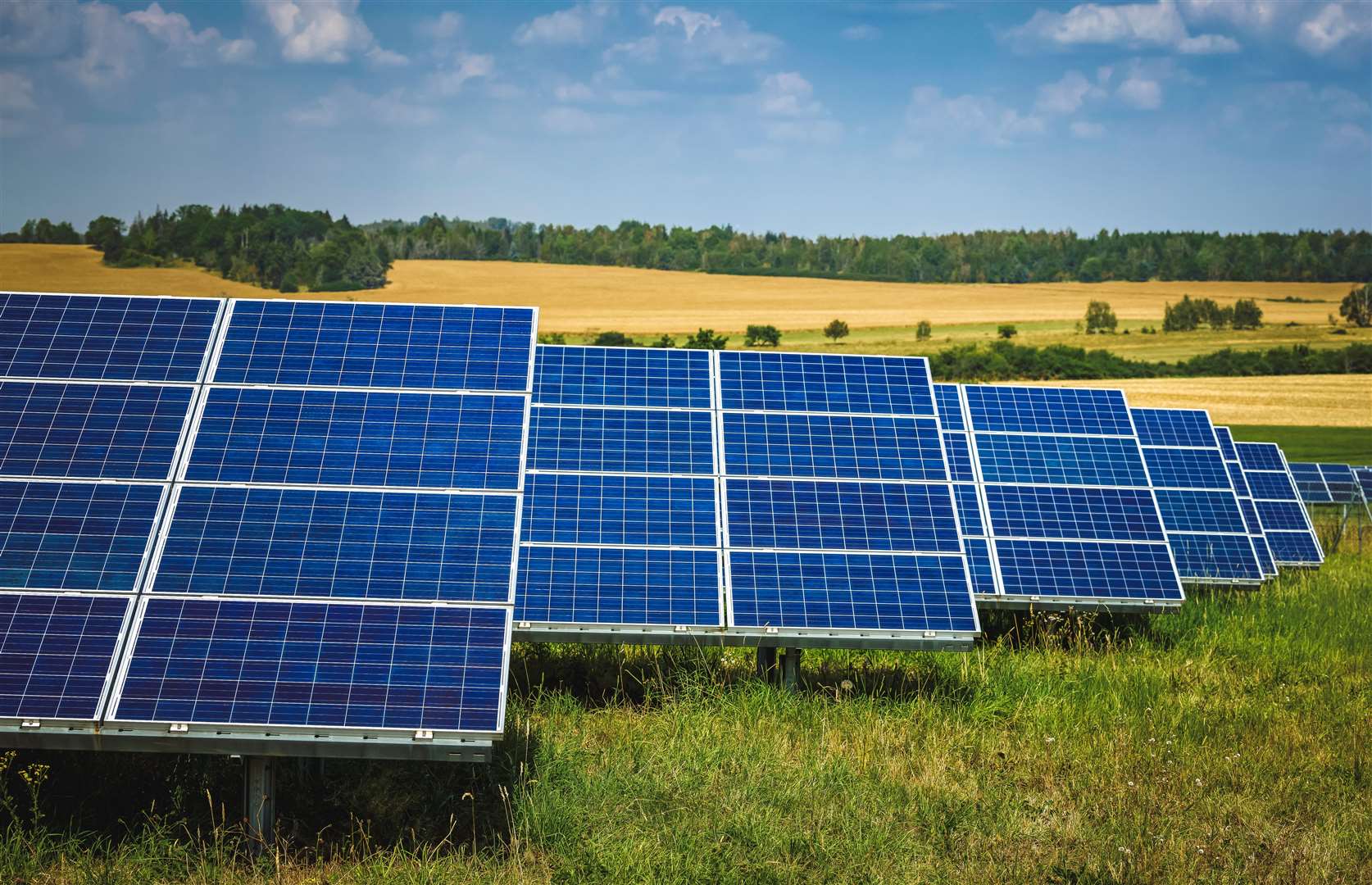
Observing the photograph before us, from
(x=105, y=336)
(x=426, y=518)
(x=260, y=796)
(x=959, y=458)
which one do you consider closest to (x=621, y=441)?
(x=426, y=518)

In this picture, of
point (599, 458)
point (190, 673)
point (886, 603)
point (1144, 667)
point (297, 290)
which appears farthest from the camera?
point (297, 290)

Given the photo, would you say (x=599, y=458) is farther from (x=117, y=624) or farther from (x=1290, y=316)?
(x=1290, y=316)

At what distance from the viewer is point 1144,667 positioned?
544 inches

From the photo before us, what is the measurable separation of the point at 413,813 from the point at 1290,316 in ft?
338

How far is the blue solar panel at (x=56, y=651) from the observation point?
7742 mm

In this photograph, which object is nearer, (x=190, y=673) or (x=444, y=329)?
(x=190, y=673)

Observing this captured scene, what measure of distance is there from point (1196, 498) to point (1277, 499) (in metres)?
6.69

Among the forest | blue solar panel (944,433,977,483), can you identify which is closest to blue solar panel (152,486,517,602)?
blue solar panel (944,433,977,483)

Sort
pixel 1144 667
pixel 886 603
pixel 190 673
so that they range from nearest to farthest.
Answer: pixel 190 673
pixel 886 603
pixel 1144 667

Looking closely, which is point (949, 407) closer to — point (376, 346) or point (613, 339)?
point (376, 346)

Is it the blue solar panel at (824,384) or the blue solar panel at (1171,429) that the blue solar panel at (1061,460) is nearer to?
the blue solar panel at (824,384)

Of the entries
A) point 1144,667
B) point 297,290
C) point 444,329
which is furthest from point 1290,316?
point 444,329

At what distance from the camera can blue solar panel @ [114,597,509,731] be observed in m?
7.79

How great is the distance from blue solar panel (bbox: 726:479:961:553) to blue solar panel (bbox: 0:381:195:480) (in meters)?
5.27
